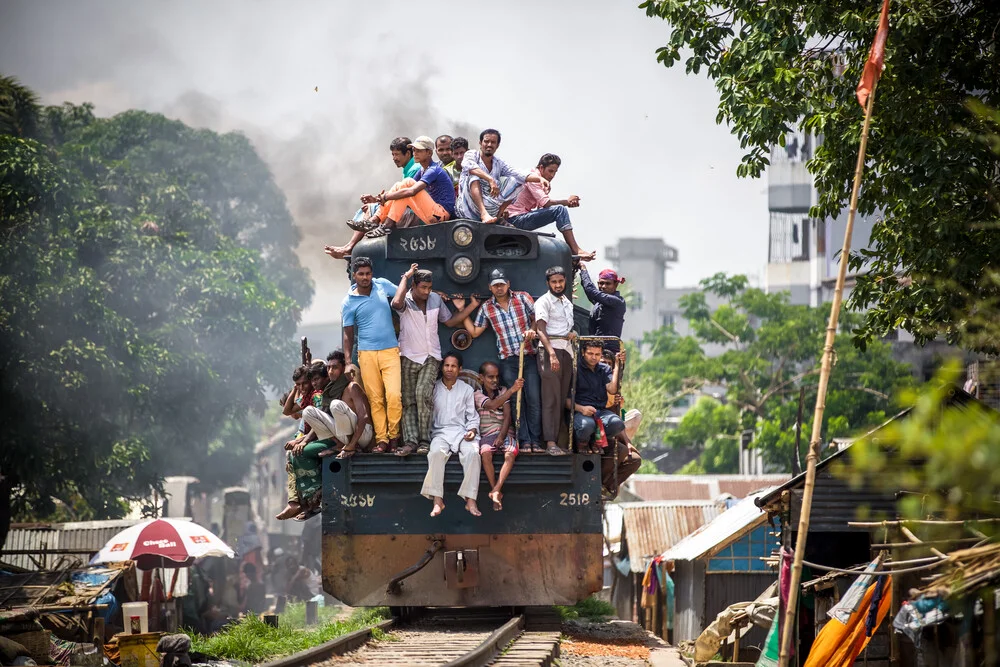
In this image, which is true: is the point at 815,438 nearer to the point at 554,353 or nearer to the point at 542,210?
the point at 554,353

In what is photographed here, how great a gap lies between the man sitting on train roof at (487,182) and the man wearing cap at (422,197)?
0.18 metres

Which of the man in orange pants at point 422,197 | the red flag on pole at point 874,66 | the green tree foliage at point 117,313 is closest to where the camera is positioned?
the red flag on pole at point 874,66

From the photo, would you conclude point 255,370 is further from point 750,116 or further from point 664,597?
point 750,116

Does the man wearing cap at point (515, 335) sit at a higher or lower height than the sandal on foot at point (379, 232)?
lower

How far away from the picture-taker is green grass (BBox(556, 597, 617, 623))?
19.0 metres

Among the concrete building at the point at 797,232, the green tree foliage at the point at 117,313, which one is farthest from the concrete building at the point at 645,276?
the green tree foliage at the point at 117,313

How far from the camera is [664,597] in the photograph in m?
24.3

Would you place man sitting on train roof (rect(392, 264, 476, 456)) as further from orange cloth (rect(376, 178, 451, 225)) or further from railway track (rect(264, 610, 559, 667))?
railway track (rect(264, 610, 559, 667))

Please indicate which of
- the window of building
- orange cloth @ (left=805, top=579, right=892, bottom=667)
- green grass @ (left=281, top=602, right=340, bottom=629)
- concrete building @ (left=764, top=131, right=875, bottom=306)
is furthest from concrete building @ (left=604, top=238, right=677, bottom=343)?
orange cloth @ (left=805, top=579, right=892, bottom=667)

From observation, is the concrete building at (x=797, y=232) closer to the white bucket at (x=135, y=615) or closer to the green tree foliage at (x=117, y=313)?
the green tree foliage at (x=117, y=313)

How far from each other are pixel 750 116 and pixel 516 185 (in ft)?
8.45

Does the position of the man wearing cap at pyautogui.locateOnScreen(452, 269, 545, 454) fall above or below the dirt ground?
above

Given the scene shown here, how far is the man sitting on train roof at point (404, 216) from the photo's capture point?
→ 551 inches

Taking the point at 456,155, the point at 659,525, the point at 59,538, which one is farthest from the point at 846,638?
the point at 59,538
